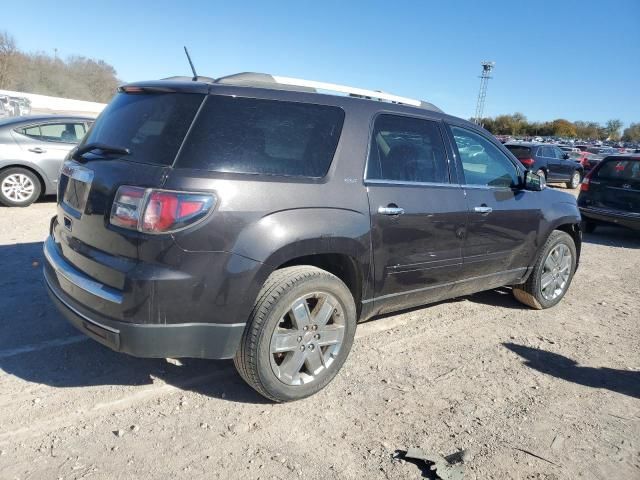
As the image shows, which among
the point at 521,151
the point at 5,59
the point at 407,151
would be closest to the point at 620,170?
the point at 407,151

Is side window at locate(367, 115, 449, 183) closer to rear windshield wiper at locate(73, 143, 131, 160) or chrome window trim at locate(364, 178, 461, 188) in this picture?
chrome window trim at locate(364, 178, 461, 188)

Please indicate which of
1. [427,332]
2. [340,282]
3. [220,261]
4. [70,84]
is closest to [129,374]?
[220,261]

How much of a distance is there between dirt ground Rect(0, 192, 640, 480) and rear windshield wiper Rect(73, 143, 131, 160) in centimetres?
137

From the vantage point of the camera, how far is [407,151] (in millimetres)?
3641

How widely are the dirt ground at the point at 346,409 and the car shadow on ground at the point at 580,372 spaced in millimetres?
16

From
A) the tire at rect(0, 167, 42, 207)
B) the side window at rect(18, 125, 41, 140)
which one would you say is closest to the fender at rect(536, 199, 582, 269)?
the tire at rect(0, 167, 42, 207)

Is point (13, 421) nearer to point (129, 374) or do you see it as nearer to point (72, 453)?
point (72, 453)

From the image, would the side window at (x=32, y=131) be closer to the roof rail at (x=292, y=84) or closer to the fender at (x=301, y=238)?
the roof rail at (x=292, y=84)

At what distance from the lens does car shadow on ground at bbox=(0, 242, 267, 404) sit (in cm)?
314

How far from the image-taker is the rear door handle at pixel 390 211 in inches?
128

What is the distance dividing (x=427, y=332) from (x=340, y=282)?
60.6 inches

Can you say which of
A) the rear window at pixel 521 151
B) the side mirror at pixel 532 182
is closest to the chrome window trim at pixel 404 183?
the side mirror at pixel 532 182

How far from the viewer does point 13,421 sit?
8.80 feet

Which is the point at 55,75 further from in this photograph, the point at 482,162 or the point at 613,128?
the point at 613,128
